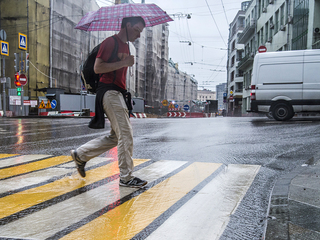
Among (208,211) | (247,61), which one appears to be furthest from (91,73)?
(247,61)

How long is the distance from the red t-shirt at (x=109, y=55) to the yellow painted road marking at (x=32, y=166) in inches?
67.6

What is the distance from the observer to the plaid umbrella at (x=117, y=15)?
3.84 meters

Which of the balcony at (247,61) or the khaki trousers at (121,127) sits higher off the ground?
the balcony at (247,61)

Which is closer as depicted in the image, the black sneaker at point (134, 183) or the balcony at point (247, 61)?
the black sneaker at point (134, 183)

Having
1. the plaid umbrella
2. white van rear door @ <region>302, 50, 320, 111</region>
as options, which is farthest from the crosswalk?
white van rear door @ <region>302, 50, 320, 111</region>

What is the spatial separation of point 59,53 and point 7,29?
218 inches

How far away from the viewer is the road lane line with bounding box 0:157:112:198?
3.29 m

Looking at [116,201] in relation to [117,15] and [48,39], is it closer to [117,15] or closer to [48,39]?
[117,15]

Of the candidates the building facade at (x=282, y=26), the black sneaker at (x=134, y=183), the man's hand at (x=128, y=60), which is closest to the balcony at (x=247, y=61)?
the building facade at (x=282, y=26)

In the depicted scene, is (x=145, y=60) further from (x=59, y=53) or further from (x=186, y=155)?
(x=186, y=155)

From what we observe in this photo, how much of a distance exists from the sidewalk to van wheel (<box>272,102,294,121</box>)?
8830mm

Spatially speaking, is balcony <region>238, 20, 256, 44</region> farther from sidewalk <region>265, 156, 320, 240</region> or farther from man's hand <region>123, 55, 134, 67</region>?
man's hand <region>123, 55, 134, 67</region>

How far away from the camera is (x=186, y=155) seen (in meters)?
5.40

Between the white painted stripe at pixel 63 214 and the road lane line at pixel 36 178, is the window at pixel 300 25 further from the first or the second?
the white painted stripe at pixel 63 214
